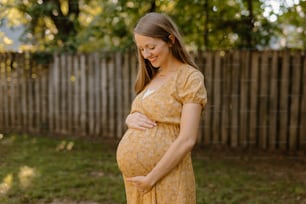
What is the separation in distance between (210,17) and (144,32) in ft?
18.3

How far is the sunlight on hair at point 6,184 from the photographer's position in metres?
4.44

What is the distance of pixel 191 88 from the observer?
1739 millimetres

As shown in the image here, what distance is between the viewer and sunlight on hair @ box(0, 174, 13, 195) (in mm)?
4441

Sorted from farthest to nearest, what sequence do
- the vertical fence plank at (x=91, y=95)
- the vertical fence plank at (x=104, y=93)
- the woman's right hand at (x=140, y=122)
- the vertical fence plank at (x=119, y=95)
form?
the vertical fence plank at (x=91, y=95)
the vertical fence plank at (x=104, y=93)
the vertical fence plank at (x=119, y=95)
the woman's right hand at (x=140, y=122)

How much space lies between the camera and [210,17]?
7.14 m

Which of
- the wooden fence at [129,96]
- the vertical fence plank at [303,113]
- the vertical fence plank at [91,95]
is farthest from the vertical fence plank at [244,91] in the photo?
the vertical fence plank at [91,95]

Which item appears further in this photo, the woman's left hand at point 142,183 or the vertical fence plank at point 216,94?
the vertical fence plank at point 216,94

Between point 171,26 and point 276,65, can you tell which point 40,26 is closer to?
Answer: point 276,65

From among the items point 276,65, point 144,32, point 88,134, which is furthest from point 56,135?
point 144,32

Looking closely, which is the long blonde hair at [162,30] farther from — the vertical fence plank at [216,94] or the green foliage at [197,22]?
the vertical fence plank at [216,94]

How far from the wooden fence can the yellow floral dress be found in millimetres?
4877

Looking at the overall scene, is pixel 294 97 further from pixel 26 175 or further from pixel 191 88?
pixel 191 88

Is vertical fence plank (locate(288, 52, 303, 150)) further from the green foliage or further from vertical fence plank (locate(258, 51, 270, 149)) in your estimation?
the green foliage

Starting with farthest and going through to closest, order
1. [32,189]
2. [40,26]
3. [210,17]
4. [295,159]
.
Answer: [40,26] → [210,17] → [295,159] → [32,189]
